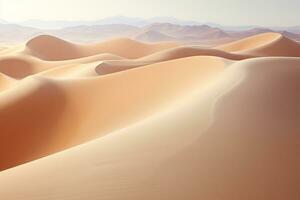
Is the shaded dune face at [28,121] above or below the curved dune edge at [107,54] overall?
above

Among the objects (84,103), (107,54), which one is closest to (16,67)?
(107,54)

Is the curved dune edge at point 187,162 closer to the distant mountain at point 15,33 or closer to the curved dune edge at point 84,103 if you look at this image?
the curved dune edge at point 84,103

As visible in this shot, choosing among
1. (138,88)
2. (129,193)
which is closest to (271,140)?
(129,193)

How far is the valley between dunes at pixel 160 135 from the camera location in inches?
126

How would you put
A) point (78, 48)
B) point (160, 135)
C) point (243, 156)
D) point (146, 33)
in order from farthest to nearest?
point (146, 33) → point (78, 48) → point (160, 135) → point (243, 156)

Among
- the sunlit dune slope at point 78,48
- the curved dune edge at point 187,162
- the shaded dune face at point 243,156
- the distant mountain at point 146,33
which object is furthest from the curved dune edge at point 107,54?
the distant mountain at point 146,33

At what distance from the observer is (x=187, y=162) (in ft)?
11.7

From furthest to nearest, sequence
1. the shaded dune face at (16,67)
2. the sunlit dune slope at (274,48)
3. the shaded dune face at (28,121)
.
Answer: the sunlit dune slope at (274,48)
the shaded dune face at (16,67)
the shaded dune face at (28,121)

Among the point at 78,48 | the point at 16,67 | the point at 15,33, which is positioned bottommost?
the point at 15,33

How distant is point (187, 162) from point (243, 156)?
1.73 ft

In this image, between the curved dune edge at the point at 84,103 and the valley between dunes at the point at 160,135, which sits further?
the curved dune edge at the point at 84,103

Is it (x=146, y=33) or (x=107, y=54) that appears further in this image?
(x=146, y=33)

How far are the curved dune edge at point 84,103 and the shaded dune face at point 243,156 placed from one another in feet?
6.61

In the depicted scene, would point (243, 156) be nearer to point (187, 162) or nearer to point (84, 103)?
point (187, 162)
